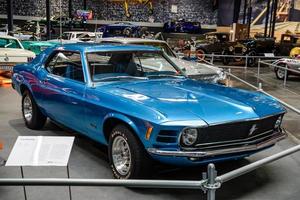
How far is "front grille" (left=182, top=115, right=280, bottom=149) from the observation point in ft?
12.2

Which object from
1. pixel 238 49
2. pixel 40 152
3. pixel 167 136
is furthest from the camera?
pixel 238 49

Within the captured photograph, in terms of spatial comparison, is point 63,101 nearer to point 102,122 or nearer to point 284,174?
point 102,122

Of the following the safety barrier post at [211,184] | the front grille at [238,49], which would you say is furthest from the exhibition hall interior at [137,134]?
the front grille at [238,49]

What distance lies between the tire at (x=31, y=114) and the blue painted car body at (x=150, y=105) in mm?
447

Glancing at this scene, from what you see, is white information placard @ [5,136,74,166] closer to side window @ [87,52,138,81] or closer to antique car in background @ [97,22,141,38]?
side window @ [87,52,138,81]

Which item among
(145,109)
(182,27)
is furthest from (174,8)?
(145,109)

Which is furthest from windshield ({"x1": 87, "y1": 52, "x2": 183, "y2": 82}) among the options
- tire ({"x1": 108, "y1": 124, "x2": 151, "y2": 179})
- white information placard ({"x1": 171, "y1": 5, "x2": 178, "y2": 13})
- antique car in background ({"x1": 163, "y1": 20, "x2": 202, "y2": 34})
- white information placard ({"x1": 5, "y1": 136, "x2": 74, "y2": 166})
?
white information placard ({"x1": 171, "y1": 5, "x2": 178, "y2": 13})

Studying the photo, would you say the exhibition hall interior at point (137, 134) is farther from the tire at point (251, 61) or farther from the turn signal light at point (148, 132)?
the tire at point (251, 61)

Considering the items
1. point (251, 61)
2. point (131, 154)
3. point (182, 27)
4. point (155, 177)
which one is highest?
point (182, 27)

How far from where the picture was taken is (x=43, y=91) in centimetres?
562

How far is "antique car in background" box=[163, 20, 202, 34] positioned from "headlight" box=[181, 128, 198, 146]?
2977 centimetres

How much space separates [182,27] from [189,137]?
30.2 metres

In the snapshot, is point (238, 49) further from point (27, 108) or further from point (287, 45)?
point (27, 108)

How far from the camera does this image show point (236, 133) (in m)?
3.93
